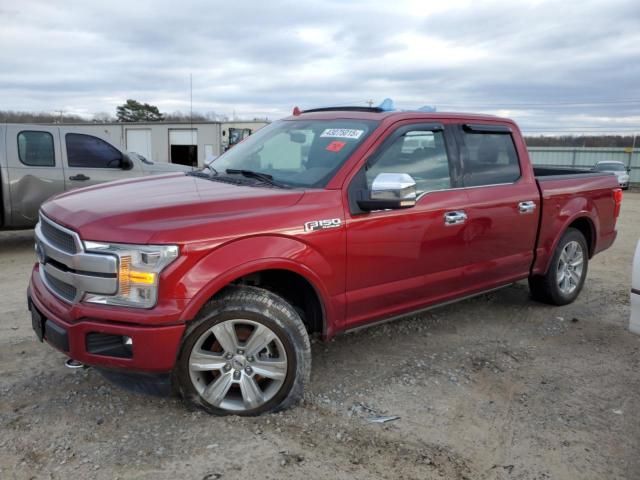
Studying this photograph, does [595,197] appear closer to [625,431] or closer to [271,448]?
[625,431]

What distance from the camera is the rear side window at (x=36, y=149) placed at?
7.76 metres

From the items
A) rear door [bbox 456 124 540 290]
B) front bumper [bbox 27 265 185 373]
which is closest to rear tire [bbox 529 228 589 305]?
rear door [bbox 456 124 540 290]

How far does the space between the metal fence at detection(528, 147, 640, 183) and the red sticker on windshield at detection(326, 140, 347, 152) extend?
94.7 ft

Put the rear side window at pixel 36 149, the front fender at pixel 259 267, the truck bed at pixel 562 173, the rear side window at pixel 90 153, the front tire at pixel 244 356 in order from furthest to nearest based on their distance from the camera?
the rear side window at pixel 90 153 → the rear side window at pixel 36 149 → the truck bed at pixel 562 173 → the front tire at pixel 244 356 → the front fender at pixel 259 267

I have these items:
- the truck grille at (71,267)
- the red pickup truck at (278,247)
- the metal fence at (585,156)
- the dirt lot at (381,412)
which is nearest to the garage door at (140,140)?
the metal fence at (585,156)

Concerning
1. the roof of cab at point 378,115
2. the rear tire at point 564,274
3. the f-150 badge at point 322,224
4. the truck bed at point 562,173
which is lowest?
the rear tire at point 564,274

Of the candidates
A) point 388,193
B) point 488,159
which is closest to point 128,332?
point 388,193

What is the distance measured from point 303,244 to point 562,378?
7.25 feet

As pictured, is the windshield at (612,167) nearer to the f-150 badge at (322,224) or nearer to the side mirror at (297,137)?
the side mirror at (297,137)

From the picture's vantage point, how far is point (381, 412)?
3.44 m

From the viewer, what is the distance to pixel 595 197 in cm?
578

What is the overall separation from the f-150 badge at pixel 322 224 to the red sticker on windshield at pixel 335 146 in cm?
63

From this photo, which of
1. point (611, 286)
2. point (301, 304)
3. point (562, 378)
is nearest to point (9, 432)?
point (301, 304)

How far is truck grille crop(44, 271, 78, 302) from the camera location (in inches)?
120
